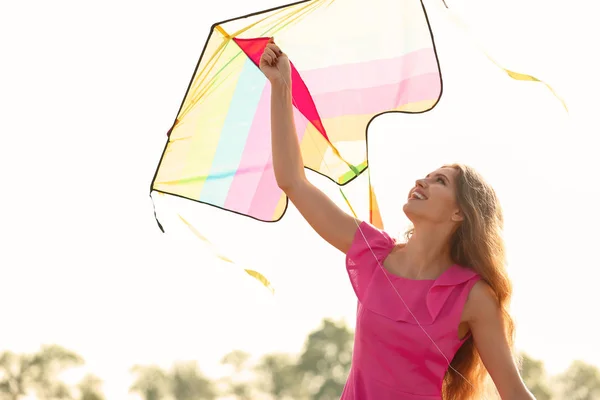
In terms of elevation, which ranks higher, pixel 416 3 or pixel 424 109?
pixel 416 3

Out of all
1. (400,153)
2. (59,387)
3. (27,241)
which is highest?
(27,241)

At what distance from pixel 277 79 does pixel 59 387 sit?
18028 mm

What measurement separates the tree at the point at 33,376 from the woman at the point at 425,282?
58.0ft

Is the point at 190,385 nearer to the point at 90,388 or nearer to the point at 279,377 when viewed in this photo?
the point at 279,377

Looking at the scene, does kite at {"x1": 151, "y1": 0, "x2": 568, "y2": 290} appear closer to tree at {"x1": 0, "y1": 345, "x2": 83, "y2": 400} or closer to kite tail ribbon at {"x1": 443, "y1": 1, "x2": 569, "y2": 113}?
kite tail ribbon at {"x1": 443, "y1": 1, "x2": 569, "y2": 113}

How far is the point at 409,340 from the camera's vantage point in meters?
2.38

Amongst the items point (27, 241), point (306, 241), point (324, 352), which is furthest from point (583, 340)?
point (306, 241)

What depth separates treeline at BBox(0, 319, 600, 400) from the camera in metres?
19.1

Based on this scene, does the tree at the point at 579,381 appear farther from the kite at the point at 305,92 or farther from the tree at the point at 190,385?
the kite at the point at 305,92

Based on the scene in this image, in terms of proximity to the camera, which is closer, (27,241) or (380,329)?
(380,329)

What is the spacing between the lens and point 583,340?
2122 cm

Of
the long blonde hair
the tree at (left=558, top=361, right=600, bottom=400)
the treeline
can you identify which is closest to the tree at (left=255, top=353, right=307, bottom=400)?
the treeline

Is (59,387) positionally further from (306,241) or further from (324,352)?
(306,241)

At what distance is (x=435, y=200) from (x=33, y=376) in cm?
1819
